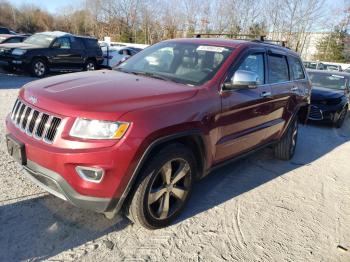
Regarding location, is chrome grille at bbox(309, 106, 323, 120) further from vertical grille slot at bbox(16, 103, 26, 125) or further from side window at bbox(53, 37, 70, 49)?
side window at bbox(53, 37, 70, 49)

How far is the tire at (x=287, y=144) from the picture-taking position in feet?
18.3

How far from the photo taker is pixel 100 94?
2.96m

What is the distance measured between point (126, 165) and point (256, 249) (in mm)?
1524

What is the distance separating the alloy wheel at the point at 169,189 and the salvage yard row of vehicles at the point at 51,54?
8.48 metres

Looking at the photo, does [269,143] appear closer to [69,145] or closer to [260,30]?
[69,145]

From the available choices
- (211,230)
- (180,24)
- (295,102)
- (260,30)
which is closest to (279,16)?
(260,30)

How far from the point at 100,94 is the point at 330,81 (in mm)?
A: 9392

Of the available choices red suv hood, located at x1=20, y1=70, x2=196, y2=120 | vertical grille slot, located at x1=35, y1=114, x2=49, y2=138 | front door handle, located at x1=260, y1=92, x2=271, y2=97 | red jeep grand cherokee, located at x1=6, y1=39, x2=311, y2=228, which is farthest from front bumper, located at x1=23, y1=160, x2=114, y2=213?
front door handle, located at x1=260, y1=92, x2=271, y2=97

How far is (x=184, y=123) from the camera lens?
122 inches

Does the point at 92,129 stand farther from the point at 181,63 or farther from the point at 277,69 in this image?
the point at 277,69

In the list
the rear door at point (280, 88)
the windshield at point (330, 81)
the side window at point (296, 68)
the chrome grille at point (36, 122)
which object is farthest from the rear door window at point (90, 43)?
the chrome grille at point (36, 122)

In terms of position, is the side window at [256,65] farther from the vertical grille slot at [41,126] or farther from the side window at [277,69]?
the vertical grille slot at [41,126]

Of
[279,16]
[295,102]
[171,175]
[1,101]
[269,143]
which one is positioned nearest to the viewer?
[171,175]

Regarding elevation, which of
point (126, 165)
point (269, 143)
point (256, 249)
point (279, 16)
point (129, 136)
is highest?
point (279, 16)
